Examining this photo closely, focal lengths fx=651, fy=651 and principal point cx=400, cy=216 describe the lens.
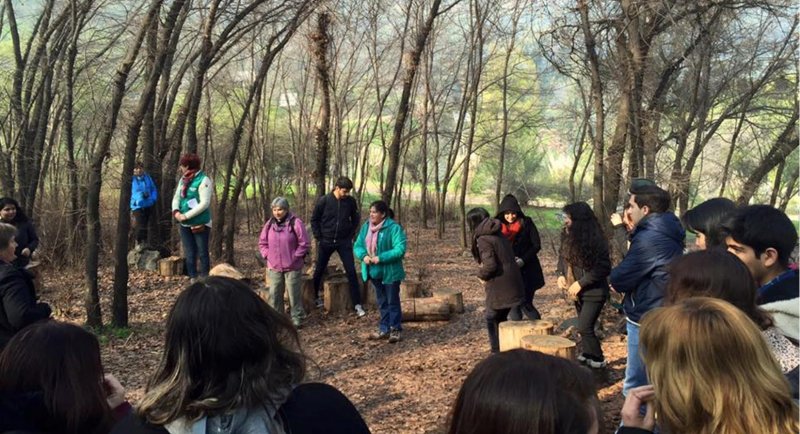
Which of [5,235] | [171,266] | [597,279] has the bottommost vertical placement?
[171,266]

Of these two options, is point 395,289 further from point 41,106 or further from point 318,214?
point 41,106

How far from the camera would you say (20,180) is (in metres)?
10.5

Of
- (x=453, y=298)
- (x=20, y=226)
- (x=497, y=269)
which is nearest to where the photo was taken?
(x=497, y=269)

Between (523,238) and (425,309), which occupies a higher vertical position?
(523,238)

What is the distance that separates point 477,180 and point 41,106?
2680 centimetres

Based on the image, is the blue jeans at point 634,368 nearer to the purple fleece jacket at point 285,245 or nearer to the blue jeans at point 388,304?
the blue jeans at point 388,304

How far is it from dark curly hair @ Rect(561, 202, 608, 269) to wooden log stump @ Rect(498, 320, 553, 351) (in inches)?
24.6

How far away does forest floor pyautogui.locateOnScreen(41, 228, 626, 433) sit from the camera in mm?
5320

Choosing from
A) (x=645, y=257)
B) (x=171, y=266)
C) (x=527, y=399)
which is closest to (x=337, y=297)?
(x=171, y=266)

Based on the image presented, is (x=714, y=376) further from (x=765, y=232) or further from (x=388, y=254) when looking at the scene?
(x=388, y=254)

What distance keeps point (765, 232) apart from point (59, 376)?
2.91 meters

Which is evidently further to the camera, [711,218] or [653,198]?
[653,198]

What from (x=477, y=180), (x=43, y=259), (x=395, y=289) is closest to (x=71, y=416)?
(x=395, y=289)

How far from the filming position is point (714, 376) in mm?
1774
